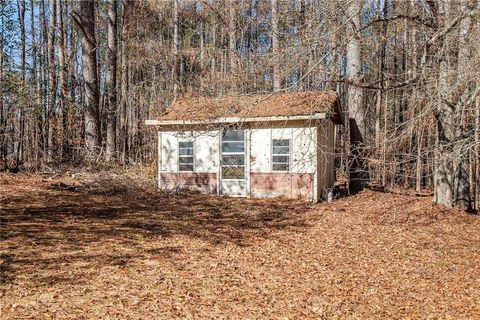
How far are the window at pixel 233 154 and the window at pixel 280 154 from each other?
102cm

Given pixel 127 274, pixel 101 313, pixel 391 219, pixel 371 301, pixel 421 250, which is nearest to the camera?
pixel 101 313

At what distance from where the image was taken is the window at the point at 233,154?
11.6 m

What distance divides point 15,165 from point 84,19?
5.60 m

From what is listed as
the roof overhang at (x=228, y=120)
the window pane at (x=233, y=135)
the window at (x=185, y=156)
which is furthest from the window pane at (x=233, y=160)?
the roof overhang at (x=228, y=120)

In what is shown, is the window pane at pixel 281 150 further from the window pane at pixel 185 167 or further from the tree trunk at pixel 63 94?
the tree trunk at pixel 63 94

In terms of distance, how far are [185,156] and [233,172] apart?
173 cm

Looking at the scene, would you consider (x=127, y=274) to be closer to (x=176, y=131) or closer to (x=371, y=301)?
(x=371, y=301)

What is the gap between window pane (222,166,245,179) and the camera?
11.6m

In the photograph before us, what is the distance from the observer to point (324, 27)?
5.59 metres

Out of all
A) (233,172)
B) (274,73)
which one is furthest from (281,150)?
(274,73)

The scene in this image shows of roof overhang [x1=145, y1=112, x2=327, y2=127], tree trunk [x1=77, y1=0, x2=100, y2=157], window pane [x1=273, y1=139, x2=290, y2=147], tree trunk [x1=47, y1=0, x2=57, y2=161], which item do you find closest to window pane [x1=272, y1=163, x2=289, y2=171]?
window pane [x1=273, y1=139, x2=290, y2=147]

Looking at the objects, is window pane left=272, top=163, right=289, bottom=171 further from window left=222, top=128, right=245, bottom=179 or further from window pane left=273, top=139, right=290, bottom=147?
window left=222, top=128, right=245, bottom=179

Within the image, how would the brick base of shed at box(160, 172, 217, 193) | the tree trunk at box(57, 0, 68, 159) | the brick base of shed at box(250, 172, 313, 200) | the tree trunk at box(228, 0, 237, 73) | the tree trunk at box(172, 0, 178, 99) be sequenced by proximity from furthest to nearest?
the tree trunk at box(172, 0, 178, 99)
the tree trunk at box(228, 0, 237, 73)
the tree trunk at box(57, 0, 68, 159)
the brick base of shed at box(160, 172, 217, 193)
the brick base of shed at box(250, 172, 313, 200)

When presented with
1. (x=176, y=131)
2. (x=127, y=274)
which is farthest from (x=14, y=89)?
(x=127, y=274)
